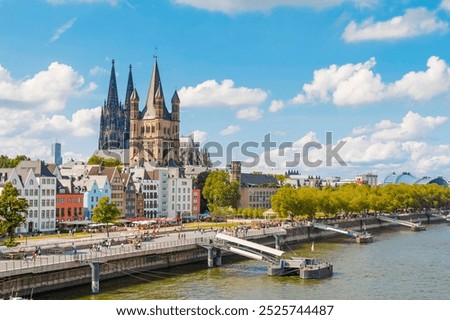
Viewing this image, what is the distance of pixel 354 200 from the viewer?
126 m

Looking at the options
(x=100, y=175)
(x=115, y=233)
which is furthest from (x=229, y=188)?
(x=115, y=233)

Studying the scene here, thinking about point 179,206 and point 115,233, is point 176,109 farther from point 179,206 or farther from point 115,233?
point 115,233

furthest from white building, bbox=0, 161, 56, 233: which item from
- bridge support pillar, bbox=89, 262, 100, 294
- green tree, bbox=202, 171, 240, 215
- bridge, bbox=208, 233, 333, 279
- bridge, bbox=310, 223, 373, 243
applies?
green tree, bbox=202, 171, 240, 215

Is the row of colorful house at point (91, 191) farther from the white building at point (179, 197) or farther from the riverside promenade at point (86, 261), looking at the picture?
the riverside promenade at point (86, 261)

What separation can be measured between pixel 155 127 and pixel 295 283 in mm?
112678

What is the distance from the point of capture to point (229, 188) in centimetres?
12800

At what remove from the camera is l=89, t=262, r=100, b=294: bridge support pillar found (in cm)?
4631

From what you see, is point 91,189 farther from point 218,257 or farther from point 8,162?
point 218,257

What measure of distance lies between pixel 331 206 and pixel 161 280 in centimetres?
6510

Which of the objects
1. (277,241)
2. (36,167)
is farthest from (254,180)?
(36,167)

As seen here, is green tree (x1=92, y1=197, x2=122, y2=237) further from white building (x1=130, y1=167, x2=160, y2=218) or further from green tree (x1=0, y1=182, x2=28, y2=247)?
white building (x1=130, y1=167, x2=160, y2=218)

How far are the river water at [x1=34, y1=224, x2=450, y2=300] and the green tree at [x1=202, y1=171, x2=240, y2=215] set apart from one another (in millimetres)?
54670

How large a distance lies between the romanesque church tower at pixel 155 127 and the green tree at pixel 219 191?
29018 mm

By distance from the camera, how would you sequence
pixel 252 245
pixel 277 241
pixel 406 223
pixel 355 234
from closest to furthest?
pixel 252 245
pixel 277 241
pixel 355 234
pixel 406 223
